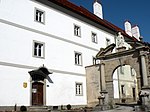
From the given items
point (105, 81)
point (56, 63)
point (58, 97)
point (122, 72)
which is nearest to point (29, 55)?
point (56, 63)

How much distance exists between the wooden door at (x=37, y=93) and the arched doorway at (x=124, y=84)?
10.7 m

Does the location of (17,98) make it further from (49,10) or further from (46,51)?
(49,10)

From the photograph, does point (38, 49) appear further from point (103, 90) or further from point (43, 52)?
point (103, 90)

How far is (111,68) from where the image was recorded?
19.7 metres

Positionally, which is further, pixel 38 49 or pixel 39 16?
pixel 39 16

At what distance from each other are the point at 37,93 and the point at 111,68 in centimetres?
721

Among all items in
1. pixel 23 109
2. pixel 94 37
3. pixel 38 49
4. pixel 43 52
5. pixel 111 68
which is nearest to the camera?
pixel 23 109

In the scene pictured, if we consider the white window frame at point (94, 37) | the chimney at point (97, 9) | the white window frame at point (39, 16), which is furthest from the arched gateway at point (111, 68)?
the chimney at point (97, 9)

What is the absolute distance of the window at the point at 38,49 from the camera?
1822 centimetres

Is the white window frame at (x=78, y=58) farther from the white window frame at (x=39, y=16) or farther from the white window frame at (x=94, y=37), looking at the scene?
the white window frame at (x=39, y=16)

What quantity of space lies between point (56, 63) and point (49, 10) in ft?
17.3

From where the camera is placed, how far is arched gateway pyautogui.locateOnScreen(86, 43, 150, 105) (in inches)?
675

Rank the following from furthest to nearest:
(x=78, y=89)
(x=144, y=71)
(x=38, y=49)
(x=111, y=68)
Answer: (x=78, y=89) → (x=111, y=68) → (x=38, y=49) → (x=144, y=71)

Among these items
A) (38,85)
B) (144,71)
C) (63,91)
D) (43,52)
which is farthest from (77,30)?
(144,71)
